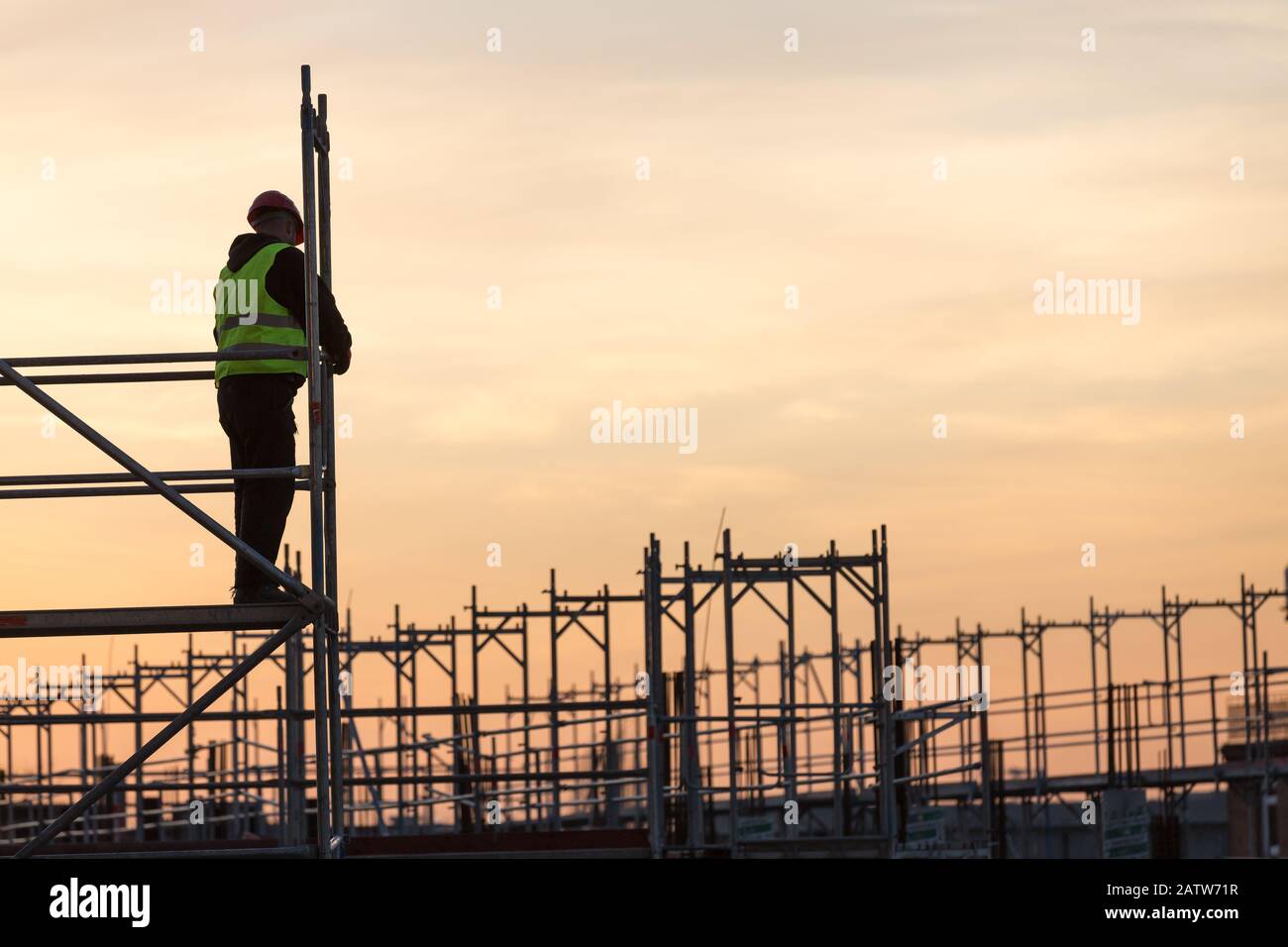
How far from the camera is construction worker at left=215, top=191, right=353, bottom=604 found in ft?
28.7

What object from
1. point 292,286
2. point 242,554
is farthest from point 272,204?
point 242,554

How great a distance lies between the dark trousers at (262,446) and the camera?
884 cm

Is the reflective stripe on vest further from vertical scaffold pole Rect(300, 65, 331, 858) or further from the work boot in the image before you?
the work boot

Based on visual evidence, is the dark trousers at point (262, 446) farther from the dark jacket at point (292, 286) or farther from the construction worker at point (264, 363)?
the dark jacket at point (292, 286)

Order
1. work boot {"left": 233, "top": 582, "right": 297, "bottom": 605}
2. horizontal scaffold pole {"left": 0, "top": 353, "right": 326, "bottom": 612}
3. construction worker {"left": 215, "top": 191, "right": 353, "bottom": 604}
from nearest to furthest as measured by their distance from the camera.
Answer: horizontal scaffold pole {"left": 0, "top": 353, "right": 326, "bottom": 612} < work boot {"left": 233, "top": 582, "right": 297, "bottom": 605} < construction worker {"left": 215, "top": 191, "right": 353, "bottom": 604}

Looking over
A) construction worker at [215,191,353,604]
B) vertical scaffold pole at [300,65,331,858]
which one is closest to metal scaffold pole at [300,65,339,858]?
vertical scaffold pole at [300,65,331,858]

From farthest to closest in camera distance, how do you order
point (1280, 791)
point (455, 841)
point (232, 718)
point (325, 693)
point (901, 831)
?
point (1280, 791) < point (901, 831) < point (455, 841) < point (232, 718) < point (325, 693)

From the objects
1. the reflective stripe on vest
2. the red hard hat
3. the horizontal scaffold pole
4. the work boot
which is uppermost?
the red hard hat

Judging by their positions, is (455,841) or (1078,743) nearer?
(455,841)

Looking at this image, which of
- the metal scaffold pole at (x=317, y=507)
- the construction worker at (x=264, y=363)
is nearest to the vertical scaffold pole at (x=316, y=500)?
the metal scaffold pole at (x=317, y=507)
